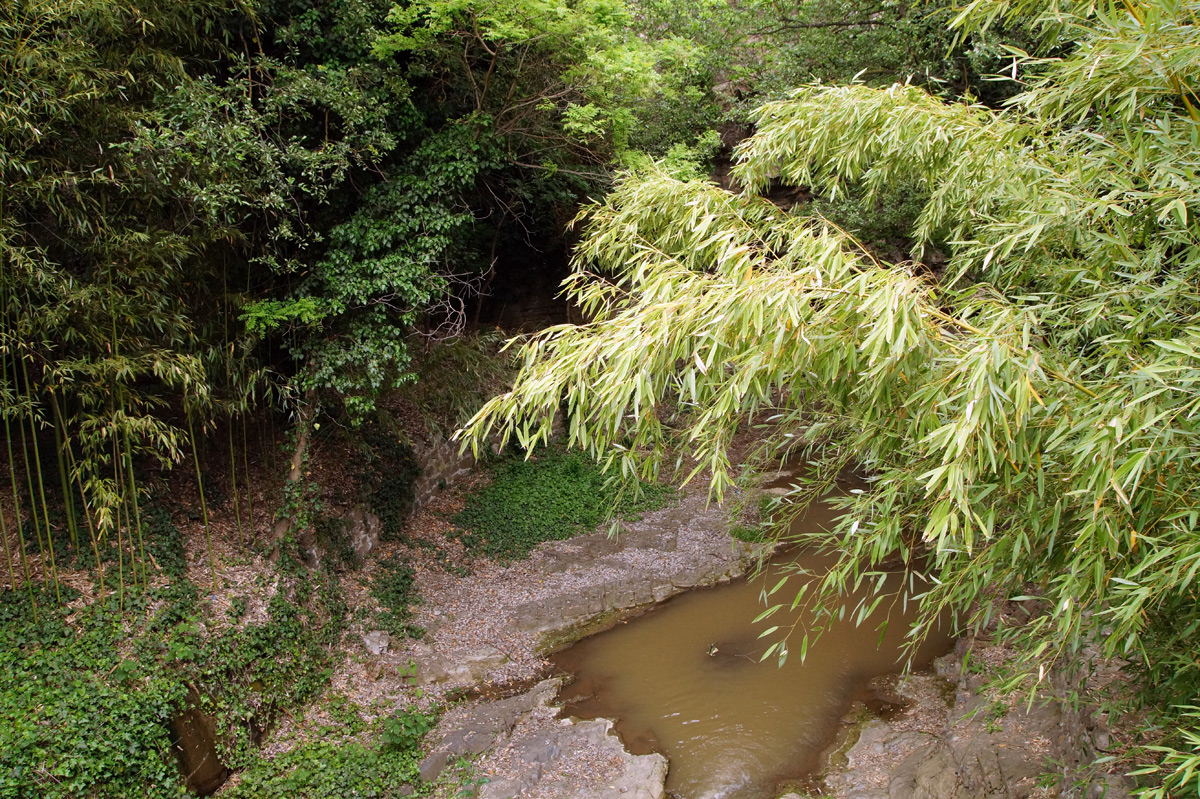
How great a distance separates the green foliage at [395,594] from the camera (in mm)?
6301

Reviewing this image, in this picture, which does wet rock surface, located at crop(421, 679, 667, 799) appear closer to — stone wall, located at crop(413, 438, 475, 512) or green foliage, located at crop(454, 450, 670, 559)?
green foliage, located at crop(454, 450, 670, 559)

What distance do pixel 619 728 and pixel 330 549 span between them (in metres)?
3.13

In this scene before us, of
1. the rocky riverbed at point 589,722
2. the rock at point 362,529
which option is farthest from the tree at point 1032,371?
the rock at point 362,529

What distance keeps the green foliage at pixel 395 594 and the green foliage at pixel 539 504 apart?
3.13 feet

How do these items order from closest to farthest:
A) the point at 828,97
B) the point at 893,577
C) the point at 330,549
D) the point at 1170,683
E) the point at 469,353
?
the point at 1170,683 → the point at 828,97 → the point at 330,549 → the point at 893,577 → the point at 469,353

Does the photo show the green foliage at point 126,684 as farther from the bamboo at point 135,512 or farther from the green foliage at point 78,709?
the bamboo at point 135,512

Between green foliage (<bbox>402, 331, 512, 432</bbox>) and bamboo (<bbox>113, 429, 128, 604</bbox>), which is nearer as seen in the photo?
bamboo (<bbox>113, 429, 128, 604</bbox>)

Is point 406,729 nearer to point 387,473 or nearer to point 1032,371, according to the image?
point 387,473

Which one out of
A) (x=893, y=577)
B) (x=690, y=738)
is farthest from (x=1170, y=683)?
(x=893, y=577)

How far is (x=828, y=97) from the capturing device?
12.4 feet

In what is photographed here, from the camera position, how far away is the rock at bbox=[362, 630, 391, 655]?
600cm

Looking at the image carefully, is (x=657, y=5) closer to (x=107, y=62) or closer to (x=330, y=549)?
(x=107, y=62)

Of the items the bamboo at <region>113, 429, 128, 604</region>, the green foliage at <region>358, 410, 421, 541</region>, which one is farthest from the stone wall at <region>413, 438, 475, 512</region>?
the bamboo at <region>113, 429, 128, 604</region>

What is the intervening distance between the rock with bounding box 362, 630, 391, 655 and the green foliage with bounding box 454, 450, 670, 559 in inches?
68.2
